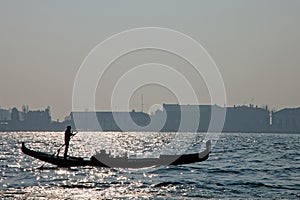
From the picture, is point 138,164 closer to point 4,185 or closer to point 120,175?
point 120,175

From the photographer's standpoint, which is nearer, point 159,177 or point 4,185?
point 4,185

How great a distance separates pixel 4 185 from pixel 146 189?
986 centimetres

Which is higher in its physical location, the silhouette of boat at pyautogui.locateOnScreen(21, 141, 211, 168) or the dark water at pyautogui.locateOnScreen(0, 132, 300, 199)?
the silhouette of boat at pyautogui.locateOnScreen(21, 141, 211, 168)

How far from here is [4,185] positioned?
132 feet

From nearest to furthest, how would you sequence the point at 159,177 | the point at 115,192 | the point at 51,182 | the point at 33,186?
1. the point at 115,192
2. the point at 33,186
3. the point at 51,182
4. the point at 159,177

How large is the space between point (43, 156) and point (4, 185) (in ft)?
36.9

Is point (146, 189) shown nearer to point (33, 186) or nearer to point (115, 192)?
point (115, 192)

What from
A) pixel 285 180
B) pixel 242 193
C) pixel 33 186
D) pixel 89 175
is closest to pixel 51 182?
pixel 33 186

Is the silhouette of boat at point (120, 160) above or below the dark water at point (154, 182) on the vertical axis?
above

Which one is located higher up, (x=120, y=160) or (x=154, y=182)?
(x=120, y=160)

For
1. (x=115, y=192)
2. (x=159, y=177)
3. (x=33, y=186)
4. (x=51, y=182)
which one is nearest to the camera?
(x=115, y=192)

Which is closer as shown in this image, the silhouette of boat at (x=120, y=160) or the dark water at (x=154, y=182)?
the dark water at (x=154, y=182)

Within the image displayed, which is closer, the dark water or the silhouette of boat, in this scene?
the dark water

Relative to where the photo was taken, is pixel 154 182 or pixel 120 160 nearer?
pixel 154 182
